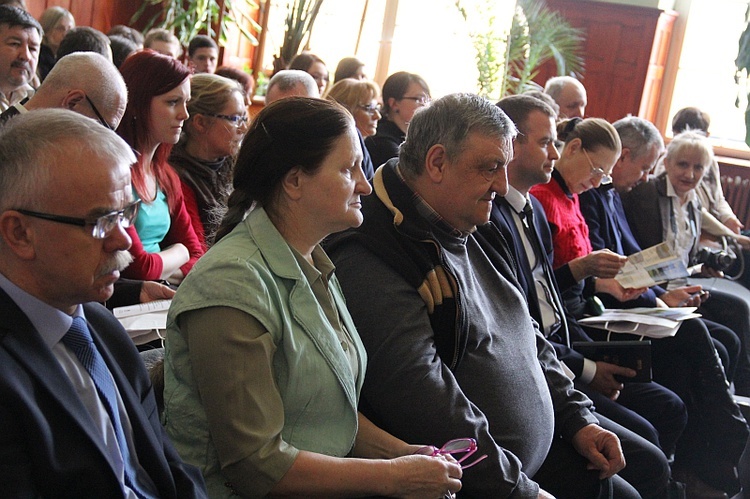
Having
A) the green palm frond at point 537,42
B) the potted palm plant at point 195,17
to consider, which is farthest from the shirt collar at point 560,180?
the potted palm plant at point 195,17

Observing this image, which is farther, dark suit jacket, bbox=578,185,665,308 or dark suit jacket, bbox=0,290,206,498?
dark suit jacket, bbox=578,185,665,308

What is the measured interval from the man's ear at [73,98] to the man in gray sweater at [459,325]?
1057 millimetres

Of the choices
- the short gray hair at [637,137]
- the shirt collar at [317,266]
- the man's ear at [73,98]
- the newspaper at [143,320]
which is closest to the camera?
the shirt collar at [317,266]

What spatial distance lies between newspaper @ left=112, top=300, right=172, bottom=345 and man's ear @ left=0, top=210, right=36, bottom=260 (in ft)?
2.33

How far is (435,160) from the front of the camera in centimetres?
211

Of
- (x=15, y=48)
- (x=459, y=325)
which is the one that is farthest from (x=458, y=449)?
(x=15, y=48)

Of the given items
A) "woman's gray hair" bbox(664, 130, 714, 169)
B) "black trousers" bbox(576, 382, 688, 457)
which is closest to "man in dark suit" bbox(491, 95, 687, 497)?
"black trousers" bbox(576, 382, 688, 457)

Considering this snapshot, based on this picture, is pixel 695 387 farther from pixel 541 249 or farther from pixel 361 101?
pixel 361 101

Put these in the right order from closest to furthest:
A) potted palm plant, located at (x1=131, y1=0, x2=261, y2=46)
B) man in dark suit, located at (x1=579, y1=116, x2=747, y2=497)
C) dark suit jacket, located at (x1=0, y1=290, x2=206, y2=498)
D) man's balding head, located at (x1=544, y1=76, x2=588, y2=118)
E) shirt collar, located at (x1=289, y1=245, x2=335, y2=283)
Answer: dark suit jacket, located at (x1=0, y1=290, x2=206, y2=498) < shirt collar, located at (x1=289, y1=245, x2=335, y2=283) < man in dark suit, located at (x1=579, y1=116, x2=747, y2=497) < man's balding head, located at (x1=544, y1=76, x2=588, y2=118) < potted palm plant, located at (x1=131, y1=0, x2=261, y2=46)

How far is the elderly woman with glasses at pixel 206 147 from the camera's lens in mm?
3225

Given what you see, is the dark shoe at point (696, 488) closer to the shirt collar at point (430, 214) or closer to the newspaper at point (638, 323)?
the newspaper at point (638, 323)

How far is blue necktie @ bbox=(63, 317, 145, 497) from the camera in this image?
1274 millimetres

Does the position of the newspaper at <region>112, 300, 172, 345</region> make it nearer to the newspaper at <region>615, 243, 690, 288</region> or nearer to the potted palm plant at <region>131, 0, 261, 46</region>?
the newspaper at <region>615, 243, 690, 288</region>

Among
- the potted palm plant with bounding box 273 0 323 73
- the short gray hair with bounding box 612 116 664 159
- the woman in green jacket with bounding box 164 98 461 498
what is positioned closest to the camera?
the woman in green jacket with bounding box 164 98 461 498
